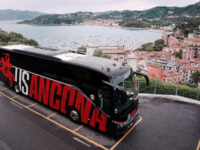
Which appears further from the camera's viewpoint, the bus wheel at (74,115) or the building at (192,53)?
the building at (192,53)

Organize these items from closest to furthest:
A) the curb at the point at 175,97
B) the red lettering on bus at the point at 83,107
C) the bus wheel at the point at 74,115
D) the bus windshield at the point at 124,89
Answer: the bus windshield at the point at 124,89 < the red lettering on bus at the point at 83,107 < the bus wheel at the point at 74,115 < the curb at the point at 175,97

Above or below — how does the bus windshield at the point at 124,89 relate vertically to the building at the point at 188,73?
above

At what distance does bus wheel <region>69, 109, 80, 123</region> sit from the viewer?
851 cm

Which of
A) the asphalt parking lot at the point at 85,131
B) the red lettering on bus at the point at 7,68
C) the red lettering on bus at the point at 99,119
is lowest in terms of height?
the asphalt parking lot at the point at 85,131

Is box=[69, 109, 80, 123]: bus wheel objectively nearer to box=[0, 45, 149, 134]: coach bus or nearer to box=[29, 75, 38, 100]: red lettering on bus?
box=[0, 45, 149, 134]: coach bus

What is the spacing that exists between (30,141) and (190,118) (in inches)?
341

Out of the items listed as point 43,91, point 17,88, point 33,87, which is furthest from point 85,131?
point 17,88

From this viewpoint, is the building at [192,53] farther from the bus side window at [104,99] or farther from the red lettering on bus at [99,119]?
the bus side window at [104,99]

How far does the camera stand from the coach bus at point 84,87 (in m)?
7.14

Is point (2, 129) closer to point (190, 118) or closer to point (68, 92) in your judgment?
point (68, 92)

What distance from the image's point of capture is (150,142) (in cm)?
769

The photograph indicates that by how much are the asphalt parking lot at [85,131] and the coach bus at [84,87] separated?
1.69ft

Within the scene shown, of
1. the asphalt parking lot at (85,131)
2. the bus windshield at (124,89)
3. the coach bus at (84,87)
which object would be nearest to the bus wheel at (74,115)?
the coach bus at (84,87)

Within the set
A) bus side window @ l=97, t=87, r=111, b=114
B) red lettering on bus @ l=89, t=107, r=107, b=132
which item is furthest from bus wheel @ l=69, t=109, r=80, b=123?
bus side window @ l=97, t=87, r=111, b=114
